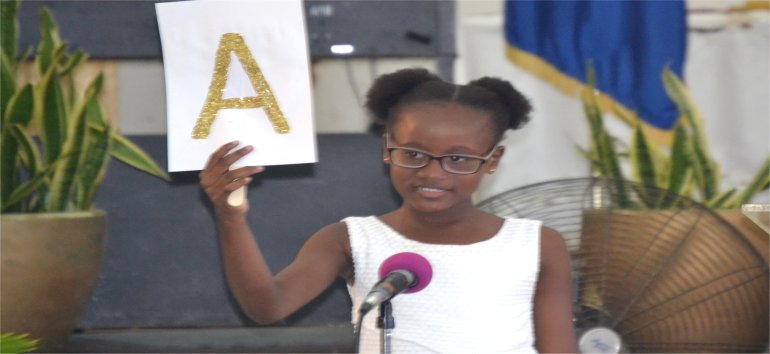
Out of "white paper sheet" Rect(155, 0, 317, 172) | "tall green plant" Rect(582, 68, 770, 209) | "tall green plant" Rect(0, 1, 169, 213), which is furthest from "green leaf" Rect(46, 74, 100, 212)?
"tall green plant" Rect(582, 68, 770, 209)

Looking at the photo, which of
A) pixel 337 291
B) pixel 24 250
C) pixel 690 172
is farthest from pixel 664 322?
pixel 24 250

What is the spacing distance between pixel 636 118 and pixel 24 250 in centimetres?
182

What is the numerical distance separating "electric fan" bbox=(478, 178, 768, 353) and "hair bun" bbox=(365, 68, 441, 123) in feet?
2.27

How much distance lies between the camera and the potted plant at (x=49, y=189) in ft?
9.55

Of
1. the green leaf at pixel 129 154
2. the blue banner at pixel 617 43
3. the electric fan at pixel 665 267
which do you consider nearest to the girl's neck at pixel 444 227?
the electric fan at pixel 665 267

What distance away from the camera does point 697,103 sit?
11.7 ft

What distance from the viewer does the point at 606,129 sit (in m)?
3.38

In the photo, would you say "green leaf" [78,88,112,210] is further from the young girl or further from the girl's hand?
the girl's hand

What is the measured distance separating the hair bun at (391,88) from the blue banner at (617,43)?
1.41 m

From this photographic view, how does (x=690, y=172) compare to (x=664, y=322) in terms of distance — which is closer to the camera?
(x=664, y=322)

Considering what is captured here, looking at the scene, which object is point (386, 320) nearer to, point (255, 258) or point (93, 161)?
point (255, 258)

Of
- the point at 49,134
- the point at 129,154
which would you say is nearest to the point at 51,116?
the point at 49,134

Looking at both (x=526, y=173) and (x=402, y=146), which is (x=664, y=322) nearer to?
(x=526, y=173)

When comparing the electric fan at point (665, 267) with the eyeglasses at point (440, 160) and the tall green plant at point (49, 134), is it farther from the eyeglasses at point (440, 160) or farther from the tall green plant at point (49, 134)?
the tall green plant at point (49, 134)
